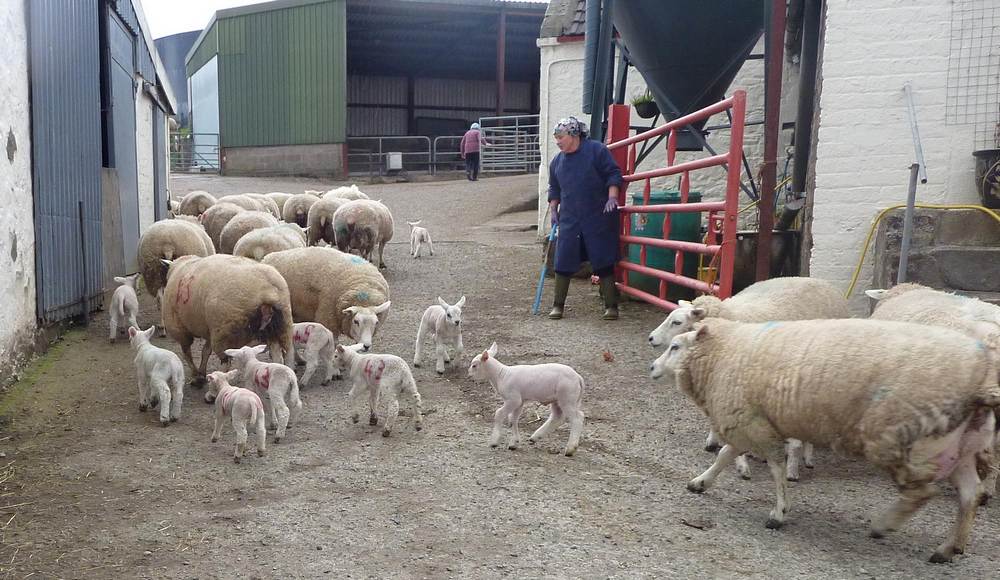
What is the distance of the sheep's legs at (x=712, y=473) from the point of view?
3988 millimetres

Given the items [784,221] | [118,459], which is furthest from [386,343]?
[784,221]

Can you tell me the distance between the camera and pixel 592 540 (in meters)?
3.50

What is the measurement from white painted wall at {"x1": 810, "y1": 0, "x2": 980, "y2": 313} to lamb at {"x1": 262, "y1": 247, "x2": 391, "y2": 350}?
360cm

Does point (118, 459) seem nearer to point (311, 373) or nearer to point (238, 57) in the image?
point (311, 373)

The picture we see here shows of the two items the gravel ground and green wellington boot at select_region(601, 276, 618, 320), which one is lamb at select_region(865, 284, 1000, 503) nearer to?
the gravel ground

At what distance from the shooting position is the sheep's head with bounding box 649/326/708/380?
4141mm

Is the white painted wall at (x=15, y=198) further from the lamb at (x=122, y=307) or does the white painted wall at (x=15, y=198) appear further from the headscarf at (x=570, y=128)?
the headscarf at (x=570, y=128)

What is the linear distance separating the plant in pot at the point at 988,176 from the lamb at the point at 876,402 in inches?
128

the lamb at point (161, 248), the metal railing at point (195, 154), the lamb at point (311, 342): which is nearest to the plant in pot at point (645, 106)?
the lamb at point (161, 248)

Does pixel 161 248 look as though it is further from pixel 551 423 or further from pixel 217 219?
pixel 551 423

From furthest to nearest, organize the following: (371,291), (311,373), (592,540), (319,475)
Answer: (371,291) → (311,373) → (319,475) → (592,540)

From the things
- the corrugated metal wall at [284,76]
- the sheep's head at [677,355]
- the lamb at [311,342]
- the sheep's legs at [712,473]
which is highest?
the corrugated metal wall at [284,76]

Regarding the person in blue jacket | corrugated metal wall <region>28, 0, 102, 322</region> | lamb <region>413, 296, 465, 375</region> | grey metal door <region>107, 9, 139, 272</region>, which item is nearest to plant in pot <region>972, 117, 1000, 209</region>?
the person in blue jacket

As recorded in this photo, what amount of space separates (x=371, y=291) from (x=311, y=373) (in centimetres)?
82
